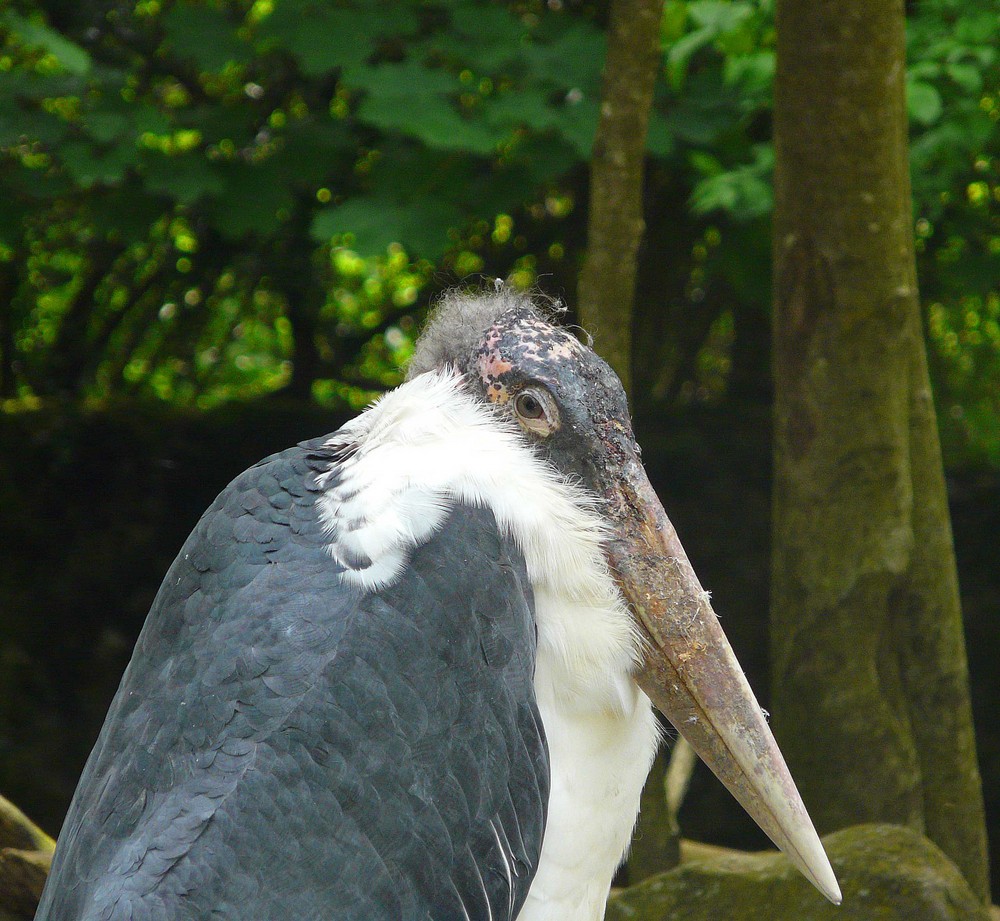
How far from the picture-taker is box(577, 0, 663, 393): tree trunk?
2.85 metres

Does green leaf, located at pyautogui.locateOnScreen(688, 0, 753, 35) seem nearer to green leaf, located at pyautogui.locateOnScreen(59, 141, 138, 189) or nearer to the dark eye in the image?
the dark eye

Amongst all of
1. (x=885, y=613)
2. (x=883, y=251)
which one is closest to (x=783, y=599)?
(x=885, y=613)

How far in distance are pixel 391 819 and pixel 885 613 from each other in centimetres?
176

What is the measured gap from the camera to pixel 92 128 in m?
3.77

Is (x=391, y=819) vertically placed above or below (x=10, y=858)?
above

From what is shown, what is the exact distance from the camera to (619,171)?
286 centimetres

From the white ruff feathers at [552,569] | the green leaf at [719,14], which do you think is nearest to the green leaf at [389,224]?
the green leaf at [719,14]

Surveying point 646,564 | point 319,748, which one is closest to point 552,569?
point 646,564

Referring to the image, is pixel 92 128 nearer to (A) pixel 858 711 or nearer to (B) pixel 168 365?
(B) pixel 168 365

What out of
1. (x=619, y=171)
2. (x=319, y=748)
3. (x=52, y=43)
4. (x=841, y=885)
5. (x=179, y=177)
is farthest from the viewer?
(x=179, y=177)

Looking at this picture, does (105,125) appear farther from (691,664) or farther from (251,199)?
(691,664)

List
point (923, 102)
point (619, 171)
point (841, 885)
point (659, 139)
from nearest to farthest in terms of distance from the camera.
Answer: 1. point (841, 885)
2. point (619, 171)
3. point (923, 102)
4. point (659, 139)

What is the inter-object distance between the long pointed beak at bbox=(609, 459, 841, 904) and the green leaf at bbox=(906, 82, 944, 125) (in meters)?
1.70

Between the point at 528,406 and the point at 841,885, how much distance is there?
1.39 metres
